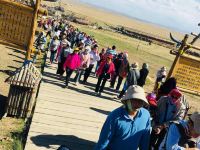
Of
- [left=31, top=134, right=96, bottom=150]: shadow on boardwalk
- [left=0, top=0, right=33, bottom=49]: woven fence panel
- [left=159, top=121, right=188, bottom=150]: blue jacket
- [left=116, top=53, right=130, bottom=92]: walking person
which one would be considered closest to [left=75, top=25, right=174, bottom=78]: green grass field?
[left=116, top=53, right=130, bottom=92]: walking person

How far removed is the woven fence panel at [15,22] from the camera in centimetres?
978

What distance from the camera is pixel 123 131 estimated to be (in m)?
5.43

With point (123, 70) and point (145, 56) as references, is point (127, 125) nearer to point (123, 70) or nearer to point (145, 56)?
point (123, 70)

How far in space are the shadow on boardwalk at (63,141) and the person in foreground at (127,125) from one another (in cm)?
319

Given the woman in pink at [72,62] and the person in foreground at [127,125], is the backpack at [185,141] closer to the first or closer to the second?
the person in foreground at [127,125]

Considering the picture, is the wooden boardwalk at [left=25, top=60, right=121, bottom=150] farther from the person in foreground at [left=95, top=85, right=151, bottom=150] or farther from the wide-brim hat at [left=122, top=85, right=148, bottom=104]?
the wide-brim hat at [left=122, top=85, right=148, bottom=104]

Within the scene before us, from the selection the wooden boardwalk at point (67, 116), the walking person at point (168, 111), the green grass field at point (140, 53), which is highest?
the walking person at point (168, 111)

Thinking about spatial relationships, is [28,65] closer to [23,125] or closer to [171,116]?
[23,125]

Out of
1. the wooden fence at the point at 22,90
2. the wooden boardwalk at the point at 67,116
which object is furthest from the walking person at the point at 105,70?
the wooden fence at the point at 22,90

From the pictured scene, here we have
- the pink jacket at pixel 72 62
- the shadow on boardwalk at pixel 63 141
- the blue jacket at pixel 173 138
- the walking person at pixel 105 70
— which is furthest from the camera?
the pink jacket at pixel 72 62

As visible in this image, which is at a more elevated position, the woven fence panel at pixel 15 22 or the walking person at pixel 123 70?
the woven fence panel at pixel 15 22

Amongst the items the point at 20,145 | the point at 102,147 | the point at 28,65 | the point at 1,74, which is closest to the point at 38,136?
the point at 20,145

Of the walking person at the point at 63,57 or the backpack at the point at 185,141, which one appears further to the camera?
the walking person at the point at 63,57

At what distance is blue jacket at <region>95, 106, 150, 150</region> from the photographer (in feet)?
17.6
